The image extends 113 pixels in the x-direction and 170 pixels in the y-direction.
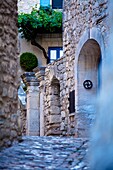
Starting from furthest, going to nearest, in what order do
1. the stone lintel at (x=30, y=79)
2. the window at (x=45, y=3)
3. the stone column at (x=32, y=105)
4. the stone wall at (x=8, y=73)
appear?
1. the window at (x=45, y=3)
2. the stone lintel at (x=30, y=79)
3. the stone column at (x=32, y=105)
4. the stone wall at (x=8, y=73)

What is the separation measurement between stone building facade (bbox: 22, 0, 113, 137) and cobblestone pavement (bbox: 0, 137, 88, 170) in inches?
72.9

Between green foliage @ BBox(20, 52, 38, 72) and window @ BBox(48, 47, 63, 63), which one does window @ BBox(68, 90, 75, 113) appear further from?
window @ BBox(48, 47, 63, 63)

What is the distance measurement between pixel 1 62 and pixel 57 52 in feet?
52.4

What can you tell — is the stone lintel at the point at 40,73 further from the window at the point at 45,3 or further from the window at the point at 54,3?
the window at the point at 45,3

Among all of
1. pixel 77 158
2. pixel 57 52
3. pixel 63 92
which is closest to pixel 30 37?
pixel 57 52

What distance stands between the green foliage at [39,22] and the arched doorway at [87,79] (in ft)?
39.4

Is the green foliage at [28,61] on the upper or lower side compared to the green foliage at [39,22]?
lower

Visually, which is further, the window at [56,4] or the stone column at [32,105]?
the window at [56,4]

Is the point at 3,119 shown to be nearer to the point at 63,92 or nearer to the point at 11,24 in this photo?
the point at 11,24

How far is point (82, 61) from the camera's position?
9.17 metres

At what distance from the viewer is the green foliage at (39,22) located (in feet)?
69.1

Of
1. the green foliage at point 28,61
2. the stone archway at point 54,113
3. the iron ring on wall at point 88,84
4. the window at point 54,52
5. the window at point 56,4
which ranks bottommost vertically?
the stone archway at point 54,113

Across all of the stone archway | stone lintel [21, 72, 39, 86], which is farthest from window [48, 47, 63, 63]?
the stone archway

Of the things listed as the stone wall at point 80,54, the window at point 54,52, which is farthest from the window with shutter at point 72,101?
the window at point 54,52
